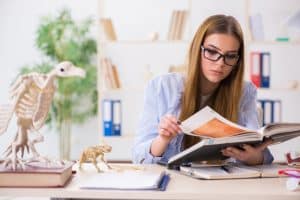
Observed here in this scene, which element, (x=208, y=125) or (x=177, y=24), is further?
(x=177, y=24)

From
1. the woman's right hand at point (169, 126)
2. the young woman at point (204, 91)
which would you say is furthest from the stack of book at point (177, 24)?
the woman's right hand at point (169, 126)

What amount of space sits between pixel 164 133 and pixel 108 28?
277 cm

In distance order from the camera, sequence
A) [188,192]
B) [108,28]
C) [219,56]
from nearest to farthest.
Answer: [188,192] < [219,56] < [108,28]

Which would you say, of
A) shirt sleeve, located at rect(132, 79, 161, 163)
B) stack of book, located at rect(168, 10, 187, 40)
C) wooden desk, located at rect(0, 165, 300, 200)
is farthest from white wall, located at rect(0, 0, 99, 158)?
wooden desk, located at rect(0, 165, 300, 200)

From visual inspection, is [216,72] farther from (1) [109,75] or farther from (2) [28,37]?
(2) [28,37]

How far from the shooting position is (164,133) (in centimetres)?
168

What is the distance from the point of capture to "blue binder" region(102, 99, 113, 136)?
4.24 m

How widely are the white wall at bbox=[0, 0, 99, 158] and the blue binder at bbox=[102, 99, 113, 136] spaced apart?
377 mm

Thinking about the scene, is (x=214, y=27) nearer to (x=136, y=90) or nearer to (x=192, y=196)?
(x=192, y=196)

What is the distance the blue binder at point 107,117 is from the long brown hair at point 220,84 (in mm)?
2243

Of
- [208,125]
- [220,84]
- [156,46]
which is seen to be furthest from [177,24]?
[208,125]

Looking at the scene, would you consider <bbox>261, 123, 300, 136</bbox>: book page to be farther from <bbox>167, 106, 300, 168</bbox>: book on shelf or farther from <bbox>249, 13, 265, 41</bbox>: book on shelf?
<bbox>249, 13, 265, 41</bbox>: book on shelf

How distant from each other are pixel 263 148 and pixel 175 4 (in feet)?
9.88

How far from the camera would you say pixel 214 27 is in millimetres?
1941
